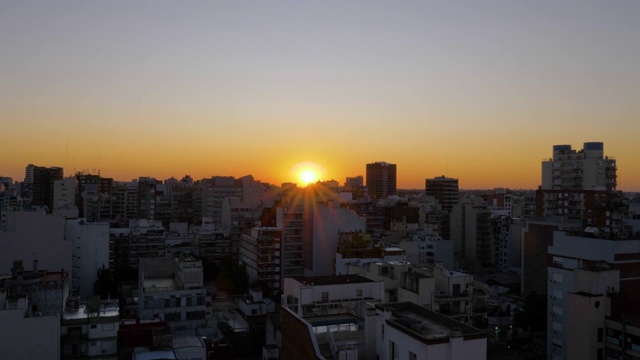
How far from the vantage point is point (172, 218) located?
94.4 meters

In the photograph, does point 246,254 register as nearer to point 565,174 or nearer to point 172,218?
point 565,174

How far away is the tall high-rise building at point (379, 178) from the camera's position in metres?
150

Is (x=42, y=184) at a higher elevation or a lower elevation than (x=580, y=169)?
lower

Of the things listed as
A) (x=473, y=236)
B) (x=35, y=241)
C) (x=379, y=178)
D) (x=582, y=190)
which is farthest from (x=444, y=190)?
(x=35, y=241)

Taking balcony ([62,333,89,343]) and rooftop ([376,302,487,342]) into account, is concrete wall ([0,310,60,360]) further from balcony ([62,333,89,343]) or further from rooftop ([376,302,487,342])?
rooftop ([376,302,487,342])

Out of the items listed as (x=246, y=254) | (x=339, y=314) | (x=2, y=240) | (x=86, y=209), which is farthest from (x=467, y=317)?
(x=86, y=209)

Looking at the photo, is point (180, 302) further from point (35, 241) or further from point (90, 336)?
point (35, 241)

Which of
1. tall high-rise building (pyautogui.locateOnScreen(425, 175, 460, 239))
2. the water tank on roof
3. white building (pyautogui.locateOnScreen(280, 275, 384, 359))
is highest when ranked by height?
the water tank on roof

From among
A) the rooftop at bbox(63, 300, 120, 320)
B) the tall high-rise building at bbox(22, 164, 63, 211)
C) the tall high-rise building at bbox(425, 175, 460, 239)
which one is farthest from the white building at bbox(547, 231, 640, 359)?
the tall high-rise building at bbox(22, 164, 63, 211)

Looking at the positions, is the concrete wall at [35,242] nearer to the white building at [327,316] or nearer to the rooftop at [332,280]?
the white building at [327,316]

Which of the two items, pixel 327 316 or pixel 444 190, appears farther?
pixel 444 190

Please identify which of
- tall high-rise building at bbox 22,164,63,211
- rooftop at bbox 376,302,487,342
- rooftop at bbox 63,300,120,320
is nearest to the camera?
rooftop at bbox 376,302,487,342

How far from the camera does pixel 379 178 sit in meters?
151

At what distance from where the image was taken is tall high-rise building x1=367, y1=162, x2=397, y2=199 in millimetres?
149500
